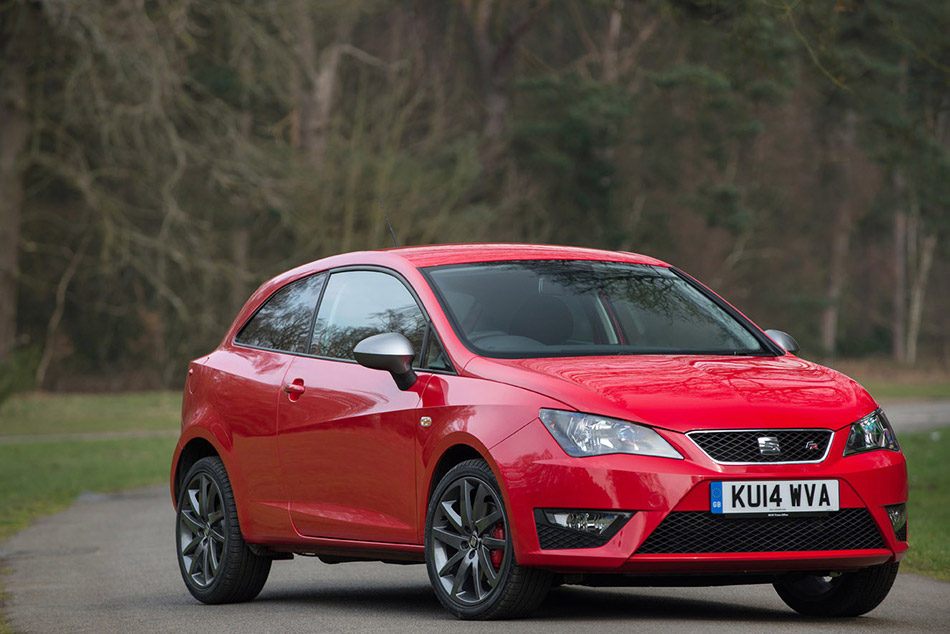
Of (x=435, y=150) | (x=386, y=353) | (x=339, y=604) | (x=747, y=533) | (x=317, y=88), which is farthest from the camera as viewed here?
(x=317, y=88)

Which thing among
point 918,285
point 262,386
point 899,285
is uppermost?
point 262,386

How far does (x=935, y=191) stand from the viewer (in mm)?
25828

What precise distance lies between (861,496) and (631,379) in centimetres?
103

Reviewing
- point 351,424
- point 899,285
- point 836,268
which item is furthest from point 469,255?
point 899,285

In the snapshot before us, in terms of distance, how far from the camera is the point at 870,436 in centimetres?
677

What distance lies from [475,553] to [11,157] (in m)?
29.2

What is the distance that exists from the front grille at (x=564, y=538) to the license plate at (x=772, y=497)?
1.57ft

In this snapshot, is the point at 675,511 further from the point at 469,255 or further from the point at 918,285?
the point at 918,285

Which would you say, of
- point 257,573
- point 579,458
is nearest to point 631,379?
point 579,458

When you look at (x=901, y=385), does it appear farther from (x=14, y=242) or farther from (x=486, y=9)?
(x=14, y=242)

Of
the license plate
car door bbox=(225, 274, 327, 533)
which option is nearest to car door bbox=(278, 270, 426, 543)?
car door bbox=(225, 274, 327, 533)

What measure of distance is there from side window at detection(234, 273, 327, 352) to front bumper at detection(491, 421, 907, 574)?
7.34 feet

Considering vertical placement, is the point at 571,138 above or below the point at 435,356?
below

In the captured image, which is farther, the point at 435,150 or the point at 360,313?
the point at 435,150
